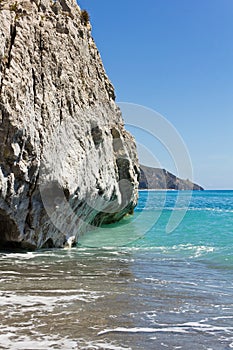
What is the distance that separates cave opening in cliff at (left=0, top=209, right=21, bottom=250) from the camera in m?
16.0

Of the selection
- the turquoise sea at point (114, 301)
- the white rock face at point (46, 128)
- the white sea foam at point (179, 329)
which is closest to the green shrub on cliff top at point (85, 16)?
the white rock face at point (46, 128)

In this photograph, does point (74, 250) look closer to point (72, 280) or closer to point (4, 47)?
point (72, 280)

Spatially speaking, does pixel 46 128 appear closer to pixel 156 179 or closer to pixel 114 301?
pixel 114 301

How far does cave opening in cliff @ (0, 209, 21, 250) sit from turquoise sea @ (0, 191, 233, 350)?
0.64 metres

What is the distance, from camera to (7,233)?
16656mm

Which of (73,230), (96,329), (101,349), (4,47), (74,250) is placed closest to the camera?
(101,349)

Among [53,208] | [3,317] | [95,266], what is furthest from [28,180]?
[3,317]

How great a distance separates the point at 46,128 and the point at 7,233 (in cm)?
480

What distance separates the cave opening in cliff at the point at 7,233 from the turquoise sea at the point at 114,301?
64cm

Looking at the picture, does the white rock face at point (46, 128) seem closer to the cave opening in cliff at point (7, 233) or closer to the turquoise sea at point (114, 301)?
the cave opening in cliff at point (7, 233)

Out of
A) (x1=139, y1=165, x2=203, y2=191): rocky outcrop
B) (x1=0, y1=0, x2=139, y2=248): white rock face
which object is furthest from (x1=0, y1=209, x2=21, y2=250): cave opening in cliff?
(x1=139, y1=165, x2=203, y2=191): rocky outcrop

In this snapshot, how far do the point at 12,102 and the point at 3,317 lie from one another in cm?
938

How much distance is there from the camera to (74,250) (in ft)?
62.3

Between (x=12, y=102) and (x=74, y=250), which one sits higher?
(x=12, y=102)
